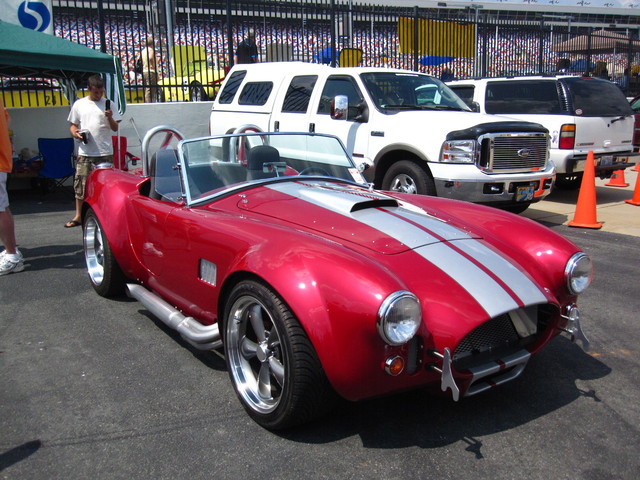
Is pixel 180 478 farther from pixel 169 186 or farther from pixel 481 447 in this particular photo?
pixel 169 186

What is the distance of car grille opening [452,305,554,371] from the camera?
2.82 meters

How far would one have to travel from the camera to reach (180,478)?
102 inches

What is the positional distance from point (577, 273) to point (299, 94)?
5.98 m

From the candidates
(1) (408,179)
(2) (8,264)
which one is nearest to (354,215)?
(2) (8,264)

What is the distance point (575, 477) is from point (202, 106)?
10814 mm

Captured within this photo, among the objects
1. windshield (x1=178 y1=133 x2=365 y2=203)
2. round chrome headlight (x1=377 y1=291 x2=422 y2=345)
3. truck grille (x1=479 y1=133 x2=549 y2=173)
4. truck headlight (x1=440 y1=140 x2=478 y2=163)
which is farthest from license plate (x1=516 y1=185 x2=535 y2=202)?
round chrome headlight (x1=377 y1=291 x2=422 y2=345)

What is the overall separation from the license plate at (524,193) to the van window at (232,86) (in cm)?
461

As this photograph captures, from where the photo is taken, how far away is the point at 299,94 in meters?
8.55

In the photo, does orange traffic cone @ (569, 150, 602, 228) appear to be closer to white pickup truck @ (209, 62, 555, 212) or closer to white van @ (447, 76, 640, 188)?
white pickup truck @ (209, 62, 555, 212)

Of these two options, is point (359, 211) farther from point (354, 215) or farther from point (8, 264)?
point (8, 264)

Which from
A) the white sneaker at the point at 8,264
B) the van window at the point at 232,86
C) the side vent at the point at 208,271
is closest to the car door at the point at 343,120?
the van window at the point at 232,86

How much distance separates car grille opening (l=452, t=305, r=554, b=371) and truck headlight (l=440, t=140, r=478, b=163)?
4178mm

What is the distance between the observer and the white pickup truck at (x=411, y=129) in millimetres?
7066

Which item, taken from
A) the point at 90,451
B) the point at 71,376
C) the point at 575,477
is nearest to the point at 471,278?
the point at 575,477
